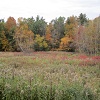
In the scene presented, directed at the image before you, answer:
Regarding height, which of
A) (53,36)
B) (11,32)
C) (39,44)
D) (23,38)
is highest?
(11,32)

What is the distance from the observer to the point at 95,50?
35688 millimetres

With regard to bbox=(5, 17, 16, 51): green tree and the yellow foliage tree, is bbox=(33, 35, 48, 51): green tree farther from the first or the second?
bbox=(5, 17, 16, 51): green tree

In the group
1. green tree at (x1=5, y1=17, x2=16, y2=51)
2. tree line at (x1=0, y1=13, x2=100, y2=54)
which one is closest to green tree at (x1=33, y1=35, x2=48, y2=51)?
tree line at (x1=0, y1=13, x2=100, y2=54)

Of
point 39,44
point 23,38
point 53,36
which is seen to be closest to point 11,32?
point 39,44

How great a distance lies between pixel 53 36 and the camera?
1804 inches

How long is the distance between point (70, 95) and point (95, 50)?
30.8m

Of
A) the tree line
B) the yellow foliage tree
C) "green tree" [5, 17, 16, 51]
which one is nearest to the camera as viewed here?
the yellow foliage tree

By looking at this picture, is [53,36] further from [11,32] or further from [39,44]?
[11,32]

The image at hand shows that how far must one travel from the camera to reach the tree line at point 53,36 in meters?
34.9

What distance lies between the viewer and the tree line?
3488cm

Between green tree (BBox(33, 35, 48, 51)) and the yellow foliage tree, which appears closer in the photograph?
the yellow foliage tree

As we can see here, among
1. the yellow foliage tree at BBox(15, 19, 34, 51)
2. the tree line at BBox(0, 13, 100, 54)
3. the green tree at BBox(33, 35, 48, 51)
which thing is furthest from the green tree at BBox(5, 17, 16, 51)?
the green tree at BBox(33, 35, 48, 51)

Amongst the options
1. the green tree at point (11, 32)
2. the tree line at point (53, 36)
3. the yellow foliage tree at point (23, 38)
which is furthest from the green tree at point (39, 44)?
the green tree at point (11, 32)

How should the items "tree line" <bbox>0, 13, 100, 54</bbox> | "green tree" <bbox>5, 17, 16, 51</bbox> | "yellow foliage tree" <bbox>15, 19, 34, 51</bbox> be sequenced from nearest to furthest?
"yellow foliage tree" <bbox>15, 19, 34, 51</bbox> < "tree line" <bbox>0, 13, 100, 54</bbox> < "green tree" <bbox>5, 17, 16, 51</bbox>
